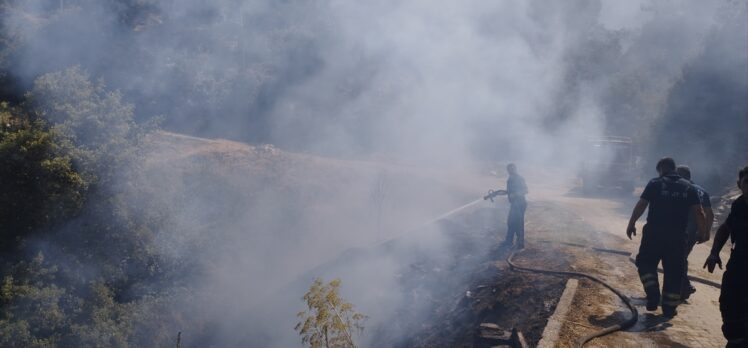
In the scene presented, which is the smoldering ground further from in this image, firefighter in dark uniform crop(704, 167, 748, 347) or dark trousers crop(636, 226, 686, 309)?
firefighter in dark uniform crop(704, 167, 748, 347)

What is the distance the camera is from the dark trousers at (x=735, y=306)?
3359 millimetres

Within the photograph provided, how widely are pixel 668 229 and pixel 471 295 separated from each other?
2.38 meters

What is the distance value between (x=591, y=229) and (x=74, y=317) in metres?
8.41

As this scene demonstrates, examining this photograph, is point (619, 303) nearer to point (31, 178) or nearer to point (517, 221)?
point (517, 221)

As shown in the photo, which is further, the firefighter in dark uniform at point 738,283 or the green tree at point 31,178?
the green tree at point 31,178

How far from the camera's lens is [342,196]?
14.4m

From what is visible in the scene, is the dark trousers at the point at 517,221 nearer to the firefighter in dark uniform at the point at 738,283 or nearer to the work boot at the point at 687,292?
the work boot at the point at 687,292

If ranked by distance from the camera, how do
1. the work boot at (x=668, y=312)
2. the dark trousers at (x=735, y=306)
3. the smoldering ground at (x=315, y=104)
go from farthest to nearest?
the smoldering ground at (x=315, y=104) → the work boot at (x=668, y=312) → the dark trousers at (x=735, y=306)

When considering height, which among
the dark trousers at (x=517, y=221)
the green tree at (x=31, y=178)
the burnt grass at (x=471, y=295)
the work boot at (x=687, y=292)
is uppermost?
the green tree at (x=31, y=178)

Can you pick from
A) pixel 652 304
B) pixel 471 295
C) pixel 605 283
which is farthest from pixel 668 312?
pixel 471 295

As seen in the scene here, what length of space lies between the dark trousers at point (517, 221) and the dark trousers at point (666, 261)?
113 inches

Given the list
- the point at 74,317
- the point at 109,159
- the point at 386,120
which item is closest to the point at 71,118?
the point at 109,159

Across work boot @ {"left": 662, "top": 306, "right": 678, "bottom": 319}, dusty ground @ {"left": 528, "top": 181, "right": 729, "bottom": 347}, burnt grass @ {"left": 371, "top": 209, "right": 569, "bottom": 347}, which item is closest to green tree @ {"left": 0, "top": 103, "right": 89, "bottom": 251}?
burnt grass @ {"left": 371, "top": 209, "right": 569, "bottom": 347}

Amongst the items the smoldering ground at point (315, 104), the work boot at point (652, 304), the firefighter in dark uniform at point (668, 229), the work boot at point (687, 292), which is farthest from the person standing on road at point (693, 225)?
the smoldering ground at point (315, 104)
